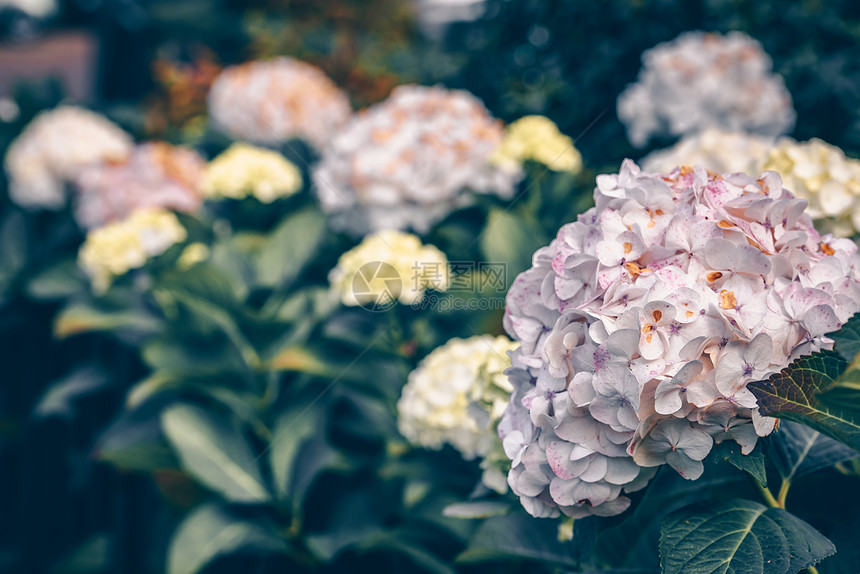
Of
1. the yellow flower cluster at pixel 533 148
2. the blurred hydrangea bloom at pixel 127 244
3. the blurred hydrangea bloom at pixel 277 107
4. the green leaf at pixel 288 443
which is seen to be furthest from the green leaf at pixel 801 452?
the blurred hydrangea bloom at pixel 277 107

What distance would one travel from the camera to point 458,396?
1.13 m

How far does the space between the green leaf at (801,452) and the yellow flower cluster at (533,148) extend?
3.75 feet

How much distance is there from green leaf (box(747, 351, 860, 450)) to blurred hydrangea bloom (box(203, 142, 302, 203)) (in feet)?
5.48

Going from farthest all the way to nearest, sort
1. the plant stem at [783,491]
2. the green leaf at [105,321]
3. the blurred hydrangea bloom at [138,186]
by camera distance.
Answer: the blurred hydrangea bloom at [138,186] → the green leaf at [105,321] → the plant stem at [783,491]

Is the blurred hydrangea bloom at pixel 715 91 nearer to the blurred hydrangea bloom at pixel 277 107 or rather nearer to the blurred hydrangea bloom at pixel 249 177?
the blurred hydrangea bloom at pixel 249 177

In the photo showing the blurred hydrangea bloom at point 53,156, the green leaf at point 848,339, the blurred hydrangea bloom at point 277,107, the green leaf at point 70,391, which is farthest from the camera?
the blurred hydrangea bloom at point 277,107

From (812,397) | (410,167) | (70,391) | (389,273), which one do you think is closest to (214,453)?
(389,273)

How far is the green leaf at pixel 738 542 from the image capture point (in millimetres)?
610

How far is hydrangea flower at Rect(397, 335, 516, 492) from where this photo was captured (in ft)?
3.18

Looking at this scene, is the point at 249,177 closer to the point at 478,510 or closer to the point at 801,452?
the point at 478,510

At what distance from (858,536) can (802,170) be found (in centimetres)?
61

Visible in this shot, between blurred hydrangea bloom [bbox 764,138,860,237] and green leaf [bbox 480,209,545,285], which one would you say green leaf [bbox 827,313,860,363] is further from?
green leaf [bbox 480,209,545,285]

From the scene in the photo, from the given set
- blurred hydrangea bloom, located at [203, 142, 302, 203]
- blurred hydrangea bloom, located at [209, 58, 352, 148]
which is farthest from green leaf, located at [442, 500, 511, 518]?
blurred hydrangea bloom, located at [209, 58, 352, 148]

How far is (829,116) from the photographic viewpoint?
184 cm
